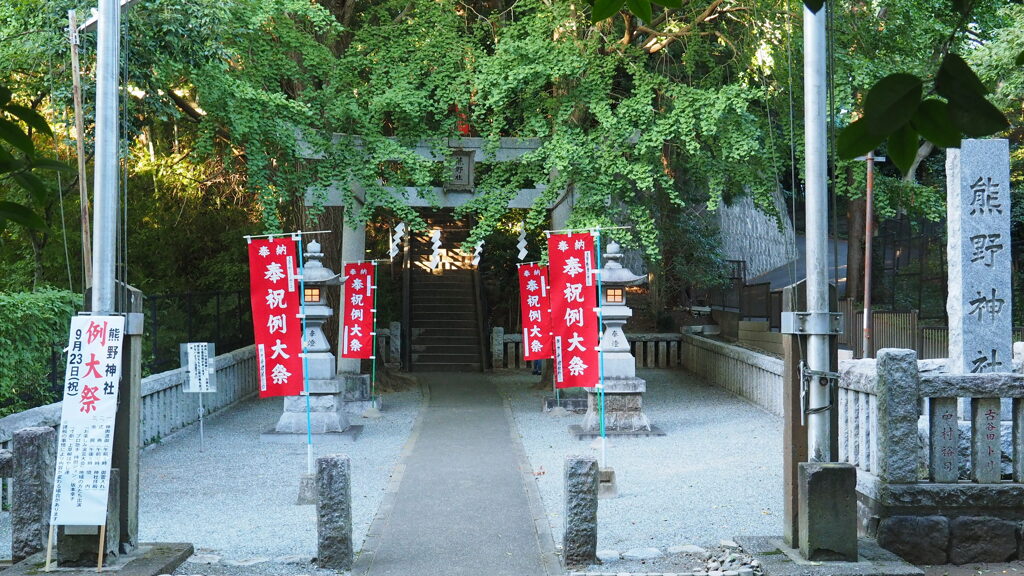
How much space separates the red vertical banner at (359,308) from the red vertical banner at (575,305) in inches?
163

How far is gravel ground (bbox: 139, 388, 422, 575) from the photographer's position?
6926mm

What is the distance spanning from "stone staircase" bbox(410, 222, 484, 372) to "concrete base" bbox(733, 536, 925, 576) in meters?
16.1

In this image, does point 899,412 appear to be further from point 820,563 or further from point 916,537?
point 820,563

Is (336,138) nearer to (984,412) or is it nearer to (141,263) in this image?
(141,263)

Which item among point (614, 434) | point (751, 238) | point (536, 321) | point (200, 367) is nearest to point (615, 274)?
point (614, 434)

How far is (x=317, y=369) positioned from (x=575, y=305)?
3924mm

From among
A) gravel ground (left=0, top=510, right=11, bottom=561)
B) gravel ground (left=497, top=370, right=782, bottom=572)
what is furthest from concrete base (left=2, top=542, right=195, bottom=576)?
gravel ground (left=497, top=370, right=782, bottom=572)

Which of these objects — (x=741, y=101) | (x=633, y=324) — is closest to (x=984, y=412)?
(x=741, y=101)

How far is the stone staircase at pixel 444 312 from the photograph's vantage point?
22.5 m

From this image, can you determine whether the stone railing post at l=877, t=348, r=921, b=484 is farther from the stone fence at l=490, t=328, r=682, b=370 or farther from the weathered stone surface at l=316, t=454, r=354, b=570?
the stone fence at l=490, t=328, r=682, b=370

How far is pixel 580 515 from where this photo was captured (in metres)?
6.48

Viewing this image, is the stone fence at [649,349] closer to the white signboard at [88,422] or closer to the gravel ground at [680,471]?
the gravel ground at [680,471]

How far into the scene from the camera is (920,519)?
248 inches

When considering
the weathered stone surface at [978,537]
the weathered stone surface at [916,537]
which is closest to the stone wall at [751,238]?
the weathered stone surface at [978,537]
